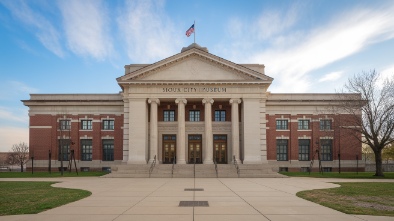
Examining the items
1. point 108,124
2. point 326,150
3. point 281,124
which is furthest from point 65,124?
point 326,150

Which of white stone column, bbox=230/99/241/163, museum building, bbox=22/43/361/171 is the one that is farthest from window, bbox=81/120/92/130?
white stone column, bbox=230/99/241/163

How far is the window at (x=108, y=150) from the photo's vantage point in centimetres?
4853

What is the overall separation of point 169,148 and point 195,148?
328 centimetres

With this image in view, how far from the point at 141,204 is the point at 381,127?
31165mm

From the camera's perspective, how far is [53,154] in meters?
48.4

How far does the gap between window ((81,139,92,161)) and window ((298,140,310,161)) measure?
28075 mm

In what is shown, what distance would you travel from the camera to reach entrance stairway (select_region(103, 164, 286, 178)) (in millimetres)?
34719

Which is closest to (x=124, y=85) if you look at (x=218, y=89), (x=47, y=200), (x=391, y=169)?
(x=218, y=89)

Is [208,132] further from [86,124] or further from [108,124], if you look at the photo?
[86,124]

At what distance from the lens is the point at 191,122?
150 ft

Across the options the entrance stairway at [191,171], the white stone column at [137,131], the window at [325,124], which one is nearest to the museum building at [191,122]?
the window at [325,124]

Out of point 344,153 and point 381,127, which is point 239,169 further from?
point 344,153

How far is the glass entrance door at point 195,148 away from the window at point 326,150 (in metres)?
16.7

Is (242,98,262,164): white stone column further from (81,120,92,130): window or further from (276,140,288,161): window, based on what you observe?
(81,120,92,130): window
